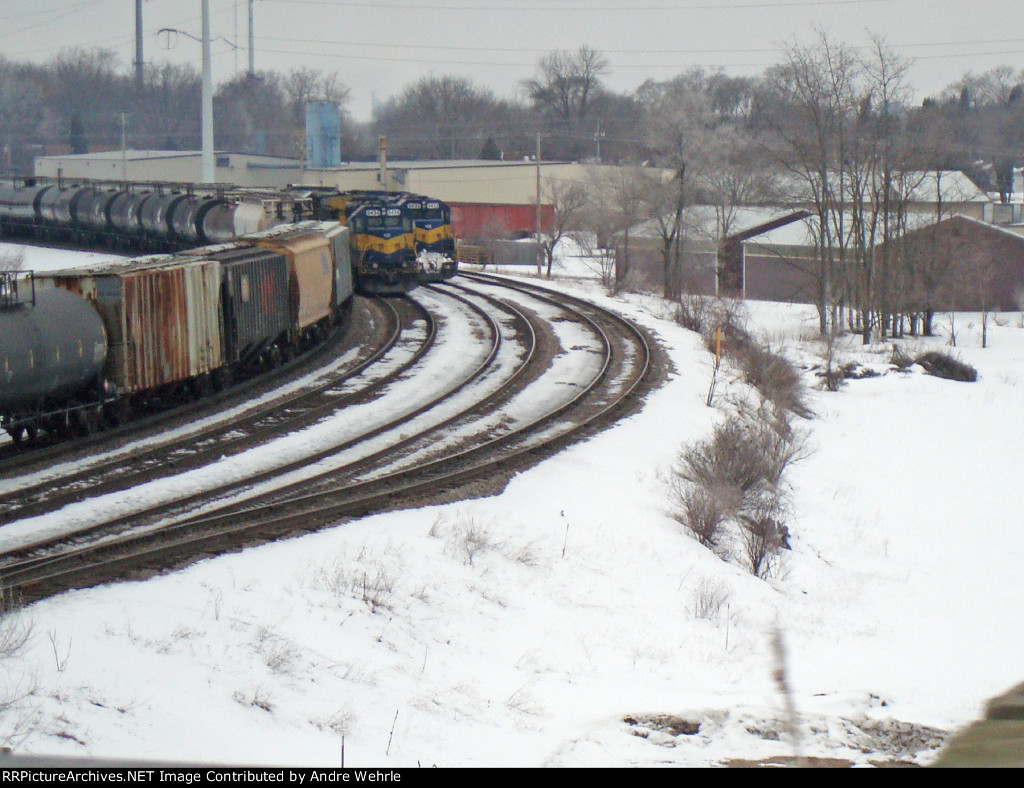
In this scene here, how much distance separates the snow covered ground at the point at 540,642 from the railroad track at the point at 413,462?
51cm

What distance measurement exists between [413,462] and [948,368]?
82.7 feet

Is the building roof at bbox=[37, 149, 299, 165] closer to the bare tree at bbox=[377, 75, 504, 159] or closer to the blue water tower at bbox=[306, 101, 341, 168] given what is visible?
the blue water tower at bbox=[306, 101, 341, 168]

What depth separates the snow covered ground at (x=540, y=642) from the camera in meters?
6.92

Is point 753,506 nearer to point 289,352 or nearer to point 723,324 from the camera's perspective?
point 289,352

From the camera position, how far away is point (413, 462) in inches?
586

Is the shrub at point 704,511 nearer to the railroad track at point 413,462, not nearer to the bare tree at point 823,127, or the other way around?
the railroad track at point 413,462

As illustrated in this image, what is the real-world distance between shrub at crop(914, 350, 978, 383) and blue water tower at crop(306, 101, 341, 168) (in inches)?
2191

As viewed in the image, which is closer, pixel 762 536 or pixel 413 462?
pixel 762 536

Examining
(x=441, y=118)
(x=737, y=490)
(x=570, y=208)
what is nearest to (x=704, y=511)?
(x=737, y=490)

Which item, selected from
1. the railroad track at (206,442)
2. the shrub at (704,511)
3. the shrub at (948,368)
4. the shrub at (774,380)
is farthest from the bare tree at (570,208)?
the shrub at (704,511)

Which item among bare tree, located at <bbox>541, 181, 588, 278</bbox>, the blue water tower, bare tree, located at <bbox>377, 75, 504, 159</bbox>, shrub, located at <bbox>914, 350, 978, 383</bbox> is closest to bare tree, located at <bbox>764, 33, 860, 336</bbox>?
shrub, located at <bbox>914, 350, 978, 383</bbox>

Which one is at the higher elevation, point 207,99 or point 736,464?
point 207,99

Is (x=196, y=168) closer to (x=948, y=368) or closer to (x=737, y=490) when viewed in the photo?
(x=948, y=368)

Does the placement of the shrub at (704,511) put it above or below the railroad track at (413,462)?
below
